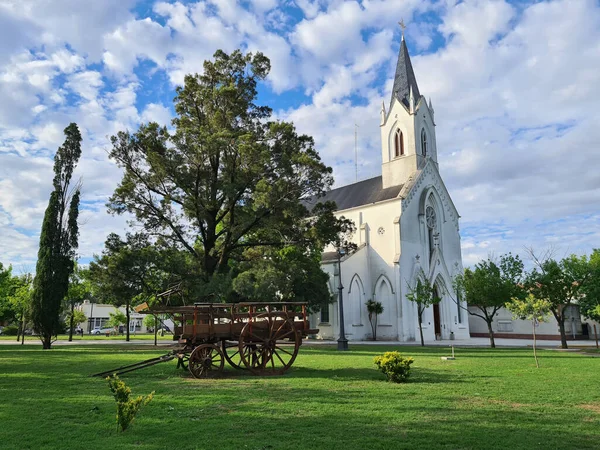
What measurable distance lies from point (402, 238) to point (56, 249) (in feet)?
84.4

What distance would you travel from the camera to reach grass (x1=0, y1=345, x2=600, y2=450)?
19.4ft

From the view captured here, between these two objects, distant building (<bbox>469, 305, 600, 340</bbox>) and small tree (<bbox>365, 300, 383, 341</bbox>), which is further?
distant building (<bbox>469, 305, 600, 340</bbox>)

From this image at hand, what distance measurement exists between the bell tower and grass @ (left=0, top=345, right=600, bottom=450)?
1209 inches

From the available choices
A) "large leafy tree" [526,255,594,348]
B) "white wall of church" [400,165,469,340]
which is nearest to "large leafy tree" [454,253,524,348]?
"large leafy tree" [526,255,594,348]

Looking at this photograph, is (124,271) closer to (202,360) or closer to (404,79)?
(202,360)

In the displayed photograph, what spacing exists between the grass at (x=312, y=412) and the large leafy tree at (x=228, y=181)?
11821 mm

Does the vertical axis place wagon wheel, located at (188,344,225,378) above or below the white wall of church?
below

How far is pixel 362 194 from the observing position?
4441 centimetres

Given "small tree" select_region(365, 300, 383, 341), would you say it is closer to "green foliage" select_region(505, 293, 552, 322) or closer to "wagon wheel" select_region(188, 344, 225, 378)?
"green foliage" select_region(505, 293, 552, 322)

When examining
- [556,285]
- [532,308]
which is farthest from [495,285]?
[532,308]

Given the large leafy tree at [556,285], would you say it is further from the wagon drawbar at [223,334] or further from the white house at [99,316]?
the white house at [99,316]

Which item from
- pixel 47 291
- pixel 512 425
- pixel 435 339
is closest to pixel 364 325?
pixel 435 339

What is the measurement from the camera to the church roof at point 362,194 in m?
41.1

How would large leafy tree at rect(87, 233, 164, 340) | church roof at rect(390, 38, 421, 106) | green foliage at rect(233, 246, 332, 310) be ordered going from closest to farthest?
green foliage at rect(233, 246, 332, 310), large leafy tree at rect(87, 233, 164, 340), church roof at rect(390, 38, 421, 106)
